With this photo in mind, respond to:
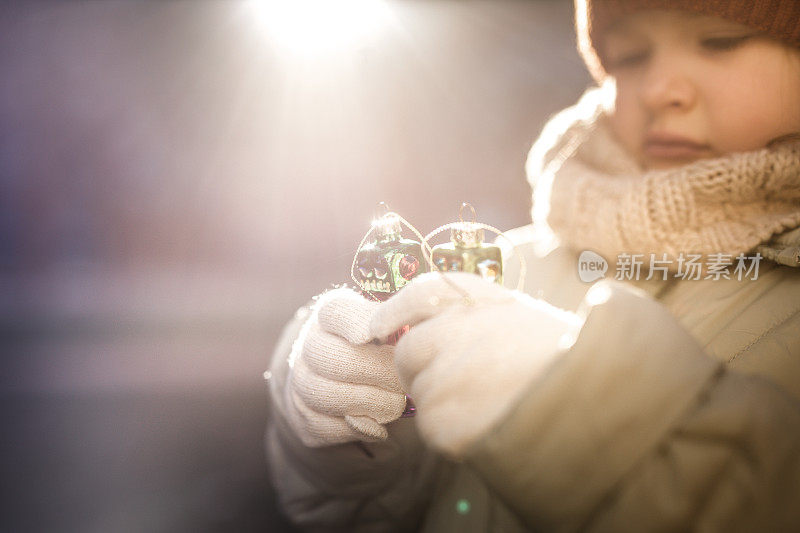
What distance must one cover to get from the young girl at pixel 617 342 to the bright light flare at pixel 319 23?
716 millimetres

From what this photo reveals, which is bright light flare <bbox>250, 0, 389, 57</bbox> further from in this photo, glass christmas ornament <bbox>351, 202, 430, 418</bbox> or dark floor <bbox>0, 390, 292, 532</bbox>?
dark floor <bbox>0, 390, 292, 532</bbox>

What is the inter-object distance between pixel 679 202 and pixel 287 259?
39.6 inches

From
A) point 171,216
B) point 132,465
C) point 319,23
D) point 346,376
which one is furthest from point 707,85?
point 132,465

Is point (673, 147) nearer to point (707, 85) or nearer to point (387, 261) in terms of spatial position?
point (707, 85)

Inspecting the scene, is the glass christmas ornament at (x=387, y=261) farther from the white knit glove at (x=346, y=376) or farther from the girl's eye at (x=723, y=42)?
the girl's eye at (x=723, y=42)

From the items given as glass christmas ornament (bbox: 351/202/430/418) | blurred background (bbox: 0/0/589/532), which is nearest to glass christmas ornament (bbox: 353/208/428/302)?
glass christmas ornament (bbox: 351/202/430/418)

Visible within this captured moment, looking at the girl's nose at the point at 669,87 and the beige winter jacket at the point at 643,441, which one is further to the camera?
the girl's nose at the point at 669,87

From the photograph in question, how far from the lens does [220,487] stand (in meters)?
1.21

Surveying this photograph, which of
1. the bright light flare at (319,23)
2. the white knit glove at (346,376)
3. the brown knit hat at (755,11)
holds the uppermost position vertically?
the bright light flare at (319,23)

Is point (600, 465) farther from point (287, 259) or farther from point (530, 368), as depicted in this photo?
point (287, 259)

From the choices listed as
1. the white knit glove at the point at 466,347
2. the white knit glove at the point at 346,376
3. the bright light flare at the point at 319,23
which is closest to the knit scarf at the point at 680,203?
the white knit glove at the point at 466,347

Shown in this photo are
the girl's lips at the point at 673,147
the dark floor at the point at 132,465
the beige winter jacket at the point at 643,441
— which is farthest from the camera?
the dark floor at the point at 132,465

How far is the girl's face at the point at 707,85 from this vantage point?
50cm

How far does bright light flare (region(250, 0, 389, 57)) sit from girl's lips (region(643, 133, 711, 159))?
88cm
